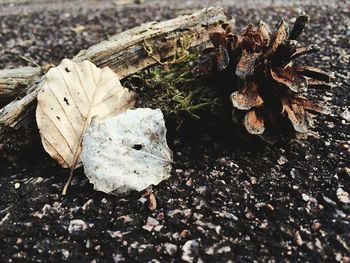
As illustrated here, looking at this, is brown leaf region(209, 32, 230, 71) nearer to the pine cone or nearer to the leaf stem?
the pine cone

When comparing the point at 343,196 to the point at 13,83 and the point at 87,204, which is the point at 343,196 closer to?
the point at 87,204

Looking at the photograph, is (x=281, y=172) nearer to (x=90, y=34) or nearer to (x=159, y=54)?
(x=159, y=54)

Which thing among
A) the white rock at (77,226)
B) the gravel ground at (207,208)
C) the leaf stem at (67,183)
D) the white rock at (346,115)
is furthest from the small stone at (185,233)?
the white rock at (346,115)

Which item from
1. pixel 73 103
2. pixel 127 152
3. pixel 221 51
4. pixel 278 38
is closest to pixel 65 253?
pixel 127 152

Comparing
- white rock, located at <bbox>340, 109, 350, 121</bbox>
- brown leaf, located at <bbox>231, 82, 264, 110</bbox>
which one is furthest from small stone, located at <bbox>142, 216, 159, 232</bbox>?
white rock, located at <bbox>340, 109, 350, 121</bbox>

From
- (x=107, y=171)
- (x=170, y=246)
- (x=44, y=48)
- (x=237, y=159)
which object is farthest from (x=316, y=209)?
(x=44, y=48)

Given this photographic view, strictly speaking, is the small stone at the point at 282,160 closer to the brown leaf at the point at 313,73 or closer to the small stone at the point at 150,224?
the brown leaf at the point at 313,73
